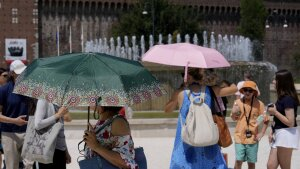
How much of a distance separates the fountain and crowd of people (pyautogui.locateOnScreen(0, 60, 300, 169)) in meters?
10.6

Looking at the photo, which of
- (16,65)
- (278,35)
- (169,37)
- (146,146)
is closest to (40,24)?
(169,37)

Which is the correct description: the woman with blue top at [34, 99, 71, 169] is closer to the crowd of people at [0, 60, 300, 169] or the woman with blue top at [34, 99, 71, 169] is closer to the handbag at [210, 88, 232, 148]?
the crowd of people at [0, 60, 300, 169]

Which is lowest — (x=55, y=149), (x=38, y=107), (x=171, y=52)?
(x=55, y=149)

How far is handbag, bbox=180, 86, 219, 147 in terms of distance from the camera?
14.2ft

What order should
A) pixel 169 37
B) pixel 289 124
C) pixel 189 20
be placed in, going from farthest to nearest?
pixel 189 20 → pixel 169 37 → pixel 289 124

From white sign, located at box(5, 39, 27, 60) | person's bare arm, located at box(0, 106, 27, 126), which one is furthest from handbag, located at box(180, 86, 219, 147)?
white sign, located at box(5, 39, 27, 60)

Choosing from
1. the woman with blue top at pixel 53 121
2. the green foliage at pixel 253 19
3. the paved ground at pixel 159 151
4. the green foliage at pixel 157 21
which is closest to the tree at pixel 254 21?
the green foliage at pixel 253 19

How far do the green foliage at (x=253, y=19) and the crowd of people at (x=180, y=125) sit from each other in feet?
145

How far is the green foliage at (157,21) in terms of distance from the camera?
1807 inches

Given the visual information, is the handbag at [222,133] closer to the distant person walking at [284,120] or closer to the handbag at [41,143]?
the distant person walking at [284,120]

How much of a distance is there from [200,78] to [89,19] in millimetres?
45702

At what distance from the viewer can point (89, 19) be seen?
49.8 m

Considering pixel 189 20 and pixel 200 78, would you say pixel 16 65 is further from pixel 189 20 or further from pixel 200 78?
pixel 189 20

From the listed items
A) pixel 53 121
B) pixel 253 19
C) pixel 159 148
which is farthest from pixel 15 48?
pixel 53 121
